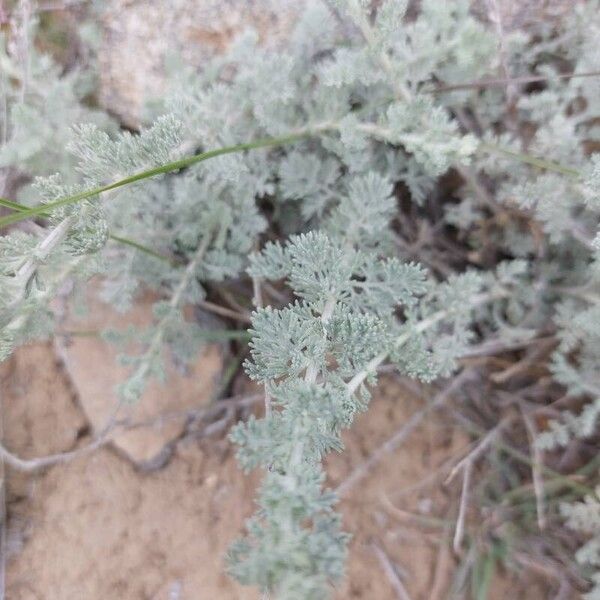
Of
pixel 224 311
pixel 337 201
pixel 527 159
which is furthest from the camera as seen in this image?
pixel 224 311

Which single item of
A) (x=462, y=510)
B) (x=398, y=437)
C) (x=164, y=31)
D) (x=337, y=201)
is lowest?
(x=462, y=510)

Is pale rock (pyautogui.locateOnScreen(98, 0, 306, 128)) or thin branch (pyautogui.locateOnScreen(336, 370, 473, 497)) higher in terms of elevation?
pale rock (pyautogui.locateOnScreen(98, 0, 306, 128))

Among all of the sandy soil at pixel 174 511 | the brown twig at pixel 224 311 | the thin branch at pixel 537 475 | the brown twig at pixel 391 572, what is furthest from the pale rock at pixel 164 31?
the brown twig at pixel 391 572

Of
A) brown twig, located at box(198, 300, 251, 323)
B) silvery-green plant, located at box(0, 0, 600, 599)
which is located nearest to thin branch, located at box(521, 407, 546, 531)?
silvery-green plant, located at box(0, 0, 600, 599)

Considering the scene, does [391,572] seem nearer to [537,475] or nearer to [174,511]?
[537,475]

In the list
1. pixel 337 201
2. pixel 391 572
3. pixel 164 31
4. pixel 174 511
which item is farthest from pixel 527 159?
pixel 174 511

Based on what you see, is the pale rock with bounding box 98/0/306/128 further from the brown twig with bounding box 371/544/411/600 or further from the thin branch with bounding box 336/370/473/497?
the brown twig with bounding box 371/544/411/600

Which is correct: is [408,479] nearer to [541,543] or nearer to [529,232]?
[541,543]

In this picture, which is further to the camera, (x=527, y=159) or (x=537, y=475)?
(x=537, y=475)

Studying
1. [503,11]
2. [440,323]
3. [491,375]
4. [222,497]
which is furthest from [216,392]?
[503,11]

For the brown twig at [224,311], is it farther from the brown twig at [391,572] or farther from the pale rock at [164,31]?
the brown twig at [391,572]
